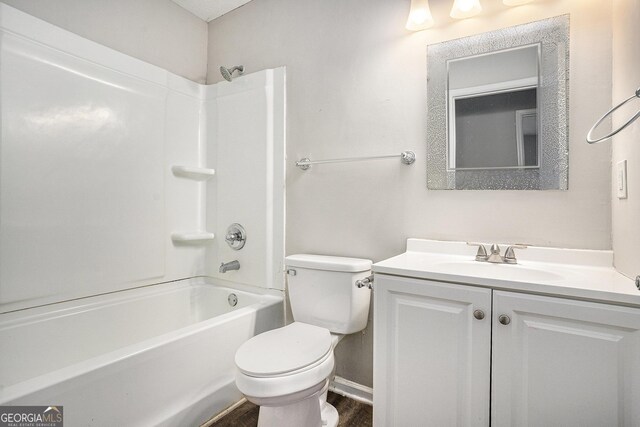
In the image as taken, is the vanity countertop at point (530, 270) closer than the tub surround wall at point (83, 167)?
Yes

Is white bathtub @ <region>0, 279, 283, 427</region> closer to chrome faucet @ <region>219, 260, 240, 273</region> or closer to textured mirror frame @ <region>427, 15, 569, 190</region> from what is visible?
chrome faucet @ <region>219, 260, 240, 273</region>

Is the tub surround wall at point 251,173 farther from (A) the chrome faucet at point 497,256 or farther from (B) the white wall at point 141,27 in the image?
(A) the chrome faucet at point 497,256

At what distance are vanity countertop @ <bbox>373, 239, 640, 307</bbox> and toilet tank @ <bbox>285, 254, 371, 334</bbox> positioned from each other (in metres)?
0.28

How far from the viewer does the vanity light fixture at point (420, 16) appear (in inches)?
61.2

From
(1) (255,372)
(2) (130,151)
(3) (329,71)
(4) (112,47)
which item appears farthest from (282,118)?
(1) (255,372)

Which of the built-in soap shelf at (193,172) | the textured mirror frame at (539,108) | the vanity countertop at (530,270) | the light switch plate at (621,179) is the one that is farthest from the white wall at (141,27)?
the light switch plate at (621,179)

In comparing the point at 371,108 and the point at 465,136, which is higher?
the point at 371,108

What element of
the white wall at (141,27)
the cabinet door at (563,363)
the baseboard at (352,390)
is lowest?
the baseboard at (352,390)

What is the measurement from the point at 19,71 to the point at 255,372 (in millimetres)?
1711

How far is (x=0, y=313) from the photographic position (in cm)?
148

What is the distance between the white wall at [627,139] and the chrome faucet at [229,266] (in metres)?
1.90

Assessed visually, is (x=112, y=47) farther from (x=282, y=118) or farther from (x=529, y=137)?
(x=529, y=137)

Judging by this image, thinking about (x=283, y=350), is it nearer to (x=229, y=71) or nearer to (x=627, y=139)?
(x=627, y=139)

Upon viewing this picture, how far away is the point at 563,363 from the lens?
955mm
